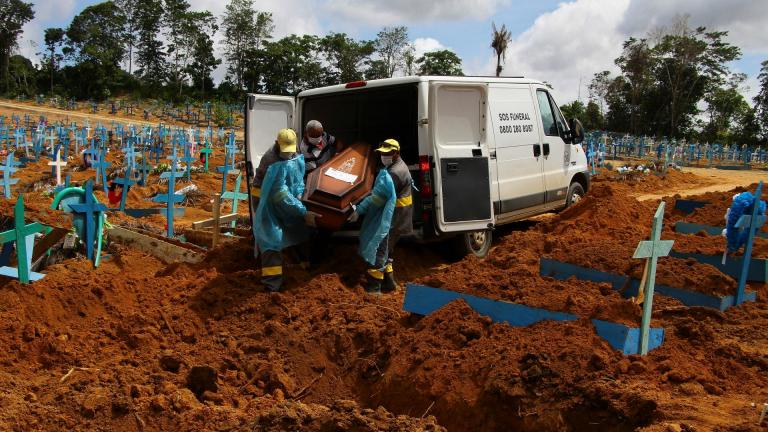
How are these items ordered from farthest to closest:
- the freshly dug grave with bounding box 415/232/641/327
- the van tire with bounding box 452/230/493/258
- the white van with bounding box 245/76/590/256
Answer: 1. the van tire with bounding box 452/230/493/258
2. the white van with bounding box 245/76/590/256
3. the freshly dug grave with bounding box 415/232/641/327

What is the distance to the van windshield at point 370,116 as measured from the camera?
735cm

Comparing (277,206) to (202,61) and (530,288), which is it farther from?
(202,61)

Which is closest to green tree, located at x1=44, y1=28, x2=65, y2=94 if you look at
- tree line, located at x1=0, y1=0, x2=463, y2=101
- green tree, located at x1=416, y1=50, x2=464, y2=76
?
tree line, located at x1=0, y1=0, x2=463, y2=101

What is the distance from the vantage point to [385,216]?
6.04 metres

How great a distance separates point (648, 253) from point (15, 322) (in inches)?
182

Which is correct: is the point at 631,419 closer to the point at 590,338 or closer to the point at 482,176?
the point at 590,338

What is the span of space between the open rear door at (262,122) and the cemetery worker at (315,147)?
23.7 inches

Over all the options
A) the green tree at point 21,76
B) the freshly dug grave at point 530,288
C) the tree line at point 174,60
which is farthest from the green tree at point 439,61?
the freshly dug grave at point 530,288

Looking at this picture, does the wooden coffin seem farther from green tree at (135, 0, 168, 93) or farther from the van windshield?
green tree at (135, 0, 168, 93)

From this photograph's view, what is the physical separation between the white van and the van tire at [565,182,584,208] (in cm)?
42

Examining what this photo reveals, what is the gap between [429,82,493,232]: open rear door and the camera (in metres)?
6.61

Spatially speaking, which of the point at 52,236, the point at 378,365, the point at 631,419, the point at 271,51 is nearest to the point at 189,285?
the point at 52,236

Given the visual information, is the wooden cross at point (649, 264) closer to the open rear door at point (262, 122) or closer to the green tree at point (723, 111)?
the open rear door at point (262, 122)

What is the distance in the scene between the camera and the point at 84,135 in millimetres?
27281
